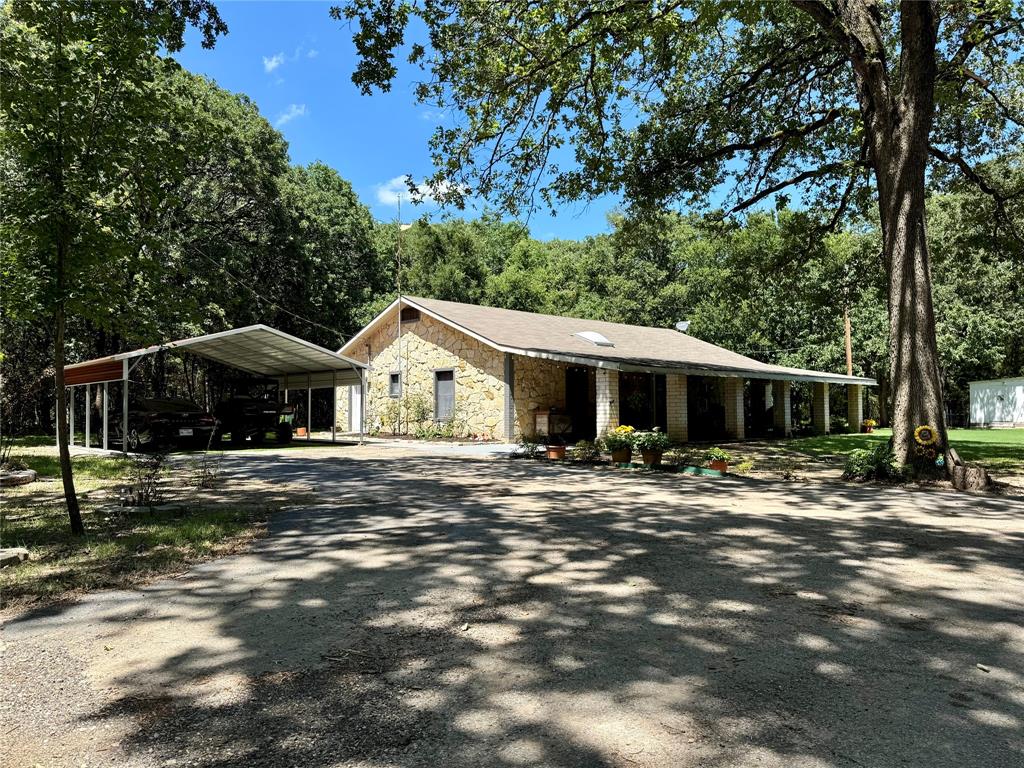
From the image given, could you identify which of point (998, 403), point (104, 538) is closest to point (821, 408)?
point (998, 403)

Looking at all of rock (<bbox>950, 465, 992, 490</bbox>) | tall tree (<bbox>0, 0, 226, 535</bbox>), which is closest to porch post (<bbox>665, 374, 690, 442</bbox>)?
rock (<bbox>950, 465, 992, 490</bbox>)

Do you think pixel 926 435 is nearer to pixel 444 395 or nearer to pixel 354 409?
pixel 444 395

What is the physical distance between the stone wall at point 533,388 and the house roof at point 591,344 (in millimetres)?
743

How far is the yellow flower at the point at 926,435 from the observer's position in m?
9.52

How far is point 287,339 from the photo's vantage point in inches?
643

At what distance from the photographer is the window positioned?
20.2m

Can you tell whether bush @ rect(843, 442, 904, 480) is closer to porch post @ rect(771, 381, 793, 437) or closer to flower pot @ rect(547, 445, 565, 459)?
flower pot @ rect(547, 445, 565, 459)

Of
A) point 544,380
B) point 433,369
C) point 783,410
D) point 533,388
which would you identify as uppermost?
point 433,369

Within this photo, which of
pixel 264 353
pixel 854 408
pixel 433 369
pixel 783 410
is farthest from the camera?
pixel 854 408

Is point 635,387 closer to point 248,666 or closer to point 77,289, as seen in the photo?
point 77,289

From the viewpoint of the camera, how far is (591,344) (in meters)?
20.9

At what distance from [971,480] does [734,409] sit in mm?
12393

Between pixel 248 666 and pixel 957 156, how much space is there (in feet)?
53.0

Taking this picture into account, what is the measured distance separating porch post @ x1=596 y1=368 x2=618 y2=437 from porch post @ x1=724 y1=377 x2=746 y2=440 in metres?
7.17
